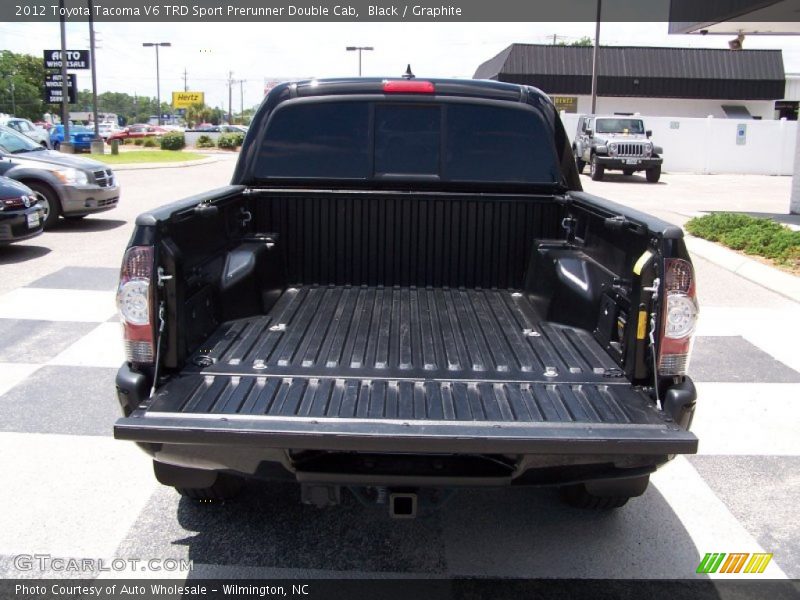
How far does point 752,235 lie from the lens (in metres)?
11.7

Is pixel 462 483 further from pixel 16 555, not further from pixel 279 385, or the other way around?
pixel 16 555

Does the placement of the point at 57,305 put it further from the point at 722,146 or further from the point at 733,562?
the point at 722,146

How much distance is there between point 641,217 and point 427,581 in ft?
6.02

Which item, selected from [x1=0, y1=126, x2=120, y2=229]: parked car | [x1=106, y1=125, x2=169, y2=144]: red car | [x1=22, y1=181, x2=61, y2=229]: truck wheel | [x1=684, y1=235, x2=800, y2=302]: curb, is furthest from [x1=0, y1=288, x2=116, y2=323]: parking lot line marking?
[x1=106, y1=125, x2=169, y2=144]: red car

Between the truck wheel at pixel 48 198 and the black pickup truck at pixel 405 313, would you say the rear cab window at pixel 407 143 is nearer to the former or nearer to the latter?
the black pickup truck at pixel 405 313

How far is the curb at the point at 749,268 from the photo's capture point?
9.22 m

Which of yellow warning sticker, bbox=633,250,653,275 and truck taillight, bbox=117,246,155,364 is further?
yellow warning sticker, bbox=633,250,653,275

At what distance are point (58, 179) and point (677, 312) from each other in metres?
11.5

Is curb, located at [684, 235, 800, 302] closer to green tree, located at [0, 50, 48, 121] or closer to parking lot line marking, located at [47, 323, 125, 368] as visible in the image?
parking lot line marking, located at [47, 323, 125, 368]

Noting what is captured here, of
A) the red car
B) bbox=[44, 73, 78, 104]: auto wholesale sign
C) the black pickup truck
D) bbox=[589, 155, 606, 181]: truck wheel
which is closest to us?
the black pickup truck

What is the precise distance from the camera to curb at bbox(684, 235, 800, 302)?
9216 millimetres

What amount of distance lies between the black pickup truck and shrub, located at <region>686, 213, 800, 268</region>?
7051 millimetres

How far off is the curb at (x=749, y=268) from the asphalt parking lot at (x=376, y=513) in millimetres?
3290

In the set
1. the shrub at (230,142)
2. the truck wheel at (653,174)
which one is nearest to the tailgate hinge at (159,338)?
the truck wheel at (653,174)
